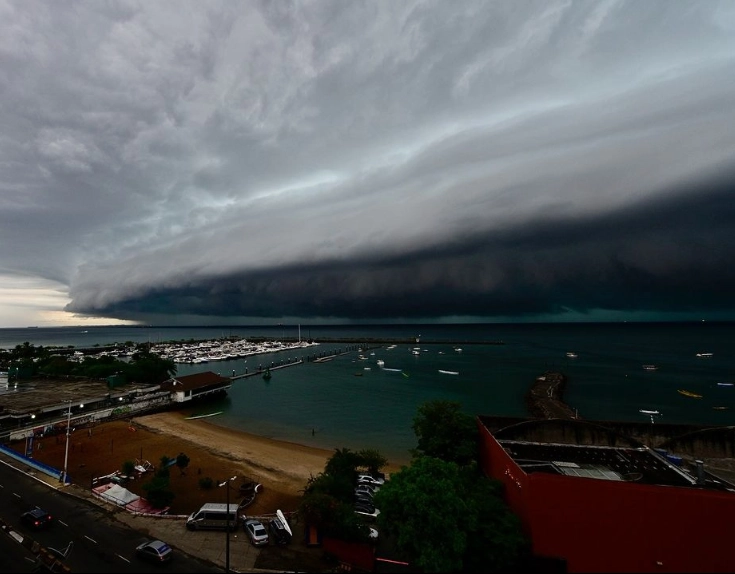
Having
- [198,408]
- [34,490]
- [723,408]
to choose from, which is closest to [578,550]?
[34,490]

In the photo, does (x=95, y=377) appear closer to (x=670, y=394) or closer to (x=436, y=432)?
(x=436, y=432)

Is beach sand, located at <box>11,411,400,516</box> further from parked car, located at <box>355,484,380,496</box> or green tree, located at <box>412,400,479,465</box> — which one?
green tree, located at <box>412,400,479,465</box>

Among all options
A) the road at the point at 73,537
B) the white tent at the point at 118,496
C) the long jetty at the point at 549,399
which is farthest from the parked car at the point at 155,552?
the long jetty at the point at 549,399

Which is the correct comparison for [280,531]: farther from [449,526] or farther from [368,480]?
[368,480]

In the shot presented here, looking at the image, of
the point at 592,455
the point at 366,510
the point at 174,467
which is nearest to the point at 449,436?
the point at 366,510

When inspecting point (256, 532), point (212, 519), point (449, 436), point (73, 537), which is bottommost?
point (212, 519)

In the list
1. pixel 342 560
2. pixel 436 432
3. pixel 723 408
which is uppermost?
pixel 436 432

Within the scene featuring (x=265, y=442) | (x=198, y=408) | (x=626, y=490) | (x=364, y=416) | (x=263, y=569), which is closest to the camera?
(x=626, y=490)
